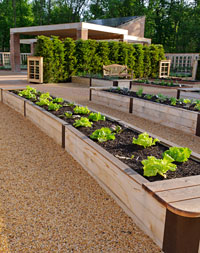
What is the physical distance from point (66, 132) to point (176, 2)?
124ft

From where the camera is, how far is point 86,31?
1605cm

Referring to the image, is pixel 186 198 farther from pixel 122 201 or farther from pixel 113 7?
pixel 113 7

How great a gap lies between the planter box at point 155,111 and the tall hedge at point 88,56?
6325 millimetres

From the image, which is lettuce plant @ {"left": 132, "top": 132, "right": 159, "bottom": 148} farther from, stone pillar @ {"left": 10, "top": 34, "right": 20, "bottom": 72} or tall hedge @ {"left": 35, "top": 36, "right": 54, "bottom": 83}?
stone pillar @ {"left": 10, "top": 34, "right": 20, "bottom": 72}

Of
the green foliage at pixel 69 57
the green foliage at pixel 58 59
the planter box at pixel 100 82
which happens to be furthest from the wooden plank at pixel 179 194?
the green foliage at pixel 69 57

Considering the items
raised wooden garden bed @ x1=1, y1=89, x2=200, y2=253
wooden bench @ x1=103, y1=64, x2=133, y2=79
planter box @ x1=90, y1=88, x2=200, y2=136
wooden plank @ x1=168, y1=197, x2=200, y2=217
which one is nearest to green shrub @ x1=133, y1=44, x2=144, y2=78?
wooden bench @ x1=103, y1=64, x2=133, y2=79

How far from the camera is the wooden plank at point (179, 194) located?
187 cm

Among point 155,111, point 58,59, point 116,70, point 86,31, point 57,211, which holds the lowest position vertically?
point 57,211

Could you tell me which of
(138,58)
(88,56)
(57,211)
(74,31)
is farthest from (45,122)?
(74,31)

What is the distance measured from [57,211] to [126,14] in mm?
40313

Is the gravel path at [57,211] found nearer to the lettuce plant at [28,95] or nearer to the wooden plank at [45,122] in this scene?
the wooden plank at [45,122]

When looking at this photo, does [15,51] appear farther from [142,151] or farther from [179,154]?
[179,154]

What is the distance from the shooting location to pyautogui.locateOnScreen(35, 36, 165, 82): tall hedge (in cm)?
1309

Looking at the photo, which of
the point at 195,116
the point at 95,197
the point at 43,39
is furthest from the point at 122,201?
the point at 43,39
